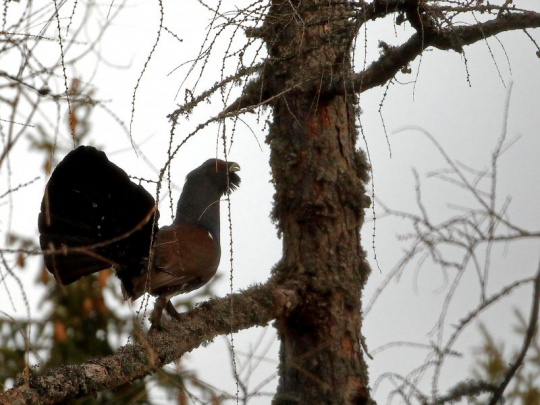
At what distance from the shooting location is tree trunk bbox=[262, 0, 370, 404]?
3.72m

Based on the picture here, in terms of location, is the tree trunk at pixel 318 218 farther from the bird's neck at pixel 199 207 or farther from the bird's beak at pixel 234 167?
the bird's neck at pixel 199 207

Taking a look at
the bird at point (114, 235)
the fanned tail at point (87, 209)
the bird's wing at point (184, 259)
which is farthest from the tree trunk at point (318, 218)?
the fanned tail at point (87, 209)

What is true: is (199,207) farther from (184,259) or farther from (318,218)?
(318,218)

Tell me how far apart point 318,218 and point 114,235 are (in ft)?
3.40

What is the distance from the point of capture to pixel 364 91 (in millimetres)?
3844

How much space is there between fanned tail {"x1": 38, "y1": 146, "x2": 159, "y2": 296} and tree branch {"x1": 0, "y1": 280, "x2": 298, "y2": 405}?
1.60 feet

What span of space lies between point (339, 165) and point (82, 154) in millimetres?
1269

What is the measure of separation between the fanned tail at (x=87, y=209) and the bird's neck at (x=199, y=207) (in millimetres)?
787

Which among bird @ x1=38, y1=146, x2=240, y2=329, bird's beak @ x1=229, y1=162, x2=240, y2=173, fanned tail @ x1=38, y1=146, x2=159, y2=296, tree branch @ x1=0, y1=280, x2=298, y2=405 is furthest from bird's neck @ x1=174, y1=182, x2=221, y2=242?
tree branch @ x1=0, y1=280, x2=298, y2=405

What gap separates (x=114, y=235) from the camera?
393cm

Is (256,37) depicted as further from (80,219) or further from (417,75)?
(80,219)

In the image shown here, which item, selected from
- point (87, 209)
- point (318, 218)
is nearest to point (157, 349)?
point (87, 209)

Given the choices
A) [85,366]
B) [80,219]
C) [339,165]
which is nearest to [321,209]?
[339,165]

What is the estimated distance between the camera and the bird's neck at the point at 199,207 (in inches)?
189
